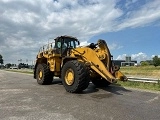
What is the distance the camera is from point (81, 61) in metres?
11.6

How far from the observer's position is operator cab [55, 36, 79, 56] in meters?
13.7

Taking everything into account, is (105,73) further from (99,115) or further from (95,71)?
(99,115)

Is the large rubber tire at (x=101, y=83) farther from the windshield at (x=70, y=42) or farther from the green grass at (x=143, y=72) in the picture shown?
the green grass at (x=143, y=72)

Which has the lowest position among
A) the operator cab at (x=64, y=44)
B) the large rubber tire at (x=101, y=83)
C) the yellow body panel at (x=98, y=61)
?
the large rubber tire at (x=101, y=83)

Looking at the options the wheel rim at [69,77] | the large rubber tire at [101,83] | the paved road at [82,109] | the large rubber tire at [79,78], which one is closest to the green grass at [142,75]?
the large rubber tire at [101,83]

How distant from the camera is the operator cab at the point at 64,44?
539 inches

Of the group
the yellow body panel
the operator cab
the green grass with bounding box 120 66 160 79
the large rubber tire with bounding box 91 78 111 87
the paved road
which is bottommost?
the paved road

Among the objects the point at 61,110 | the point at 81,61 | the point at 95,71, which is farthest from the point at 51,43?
the point at 61,110

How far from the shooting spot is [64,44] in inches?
551

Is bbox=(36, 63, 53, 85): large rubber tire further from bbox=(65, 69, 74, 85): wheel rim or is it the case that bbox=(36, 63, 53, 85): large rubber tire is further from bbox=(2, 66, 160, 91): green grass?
bbox=(2, 66, 160, 91): green grass

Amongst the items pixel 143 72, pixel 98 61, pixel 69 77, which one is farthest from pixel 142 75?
pixel 98 61

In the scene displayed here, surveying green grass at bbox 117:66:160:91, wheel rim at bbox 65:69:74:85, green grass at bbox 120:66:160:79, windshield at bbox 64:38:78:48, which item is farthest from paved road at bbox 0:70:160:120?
green grass at bbox 120:66:160:79

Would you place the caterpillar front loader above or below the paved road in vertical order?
above

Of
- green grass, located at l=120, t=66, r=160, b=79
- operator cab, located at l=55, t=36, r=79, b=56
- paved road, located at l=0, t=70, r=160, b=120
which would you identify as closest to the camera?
paved road, located at l=0, t=70, r=160, b=120
